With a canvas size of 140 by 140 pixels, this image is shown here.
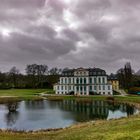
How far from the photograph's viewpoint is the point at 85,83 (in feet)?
263

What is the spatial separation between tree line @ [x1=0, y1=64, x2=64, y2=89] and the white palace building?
2096 cm

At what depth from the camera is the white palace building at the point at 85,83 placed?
3123 inches

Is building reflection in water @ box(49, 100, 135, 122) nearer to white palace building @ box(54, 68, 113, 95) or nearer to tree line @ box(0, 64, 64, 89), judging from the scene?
white palace building @ box(54, 68, 113, 95)

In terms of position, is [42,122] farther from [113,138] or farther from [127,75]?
[127,75]

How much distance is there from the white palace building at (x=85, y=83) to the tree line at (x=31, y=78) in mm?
20955

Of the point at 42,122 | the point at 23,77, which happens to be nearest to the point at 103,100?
the point at 42,122

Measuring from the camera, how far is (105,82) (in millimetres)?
79312

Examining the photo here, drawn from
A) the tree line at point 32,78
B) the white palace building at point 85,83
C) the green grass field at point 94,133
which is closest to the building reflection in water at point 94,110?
the green grass field at point 94,133

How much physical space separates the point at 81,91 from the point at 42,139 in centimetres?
6375

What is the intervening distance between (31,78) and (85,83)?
32.5m

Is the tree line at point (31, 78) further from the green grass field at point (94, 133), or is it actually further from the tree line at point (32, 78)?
the green grass field at point (94, 133)

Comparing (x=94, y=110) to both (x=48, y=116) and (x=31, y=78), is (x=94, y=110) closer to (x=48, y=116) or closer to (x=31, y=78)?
(x=48, y=116)

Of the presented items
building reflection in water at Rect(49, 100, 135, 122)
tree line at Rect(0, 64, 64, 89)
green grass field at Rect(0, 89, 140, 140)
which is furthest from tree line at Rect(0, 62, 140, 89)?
green grass field at Rect(0, 89, 140, 140)

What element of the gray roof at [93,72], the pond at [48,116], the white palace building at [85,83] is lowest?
the pond at [48,116]
